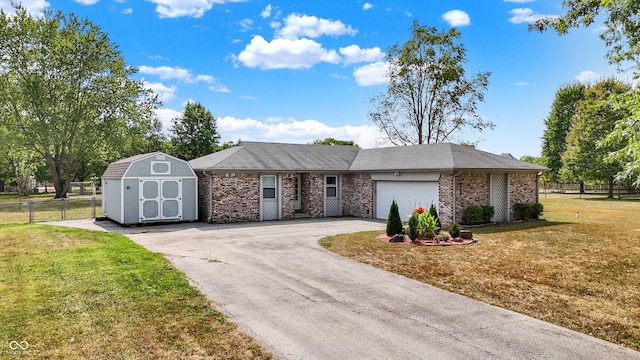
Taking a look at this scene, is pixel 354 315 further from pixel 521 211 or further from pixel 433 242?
pixel 521 211

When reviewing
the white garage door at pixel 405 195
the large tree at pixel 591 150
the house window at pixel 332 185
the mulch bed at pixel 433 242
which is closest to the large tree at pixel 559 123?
the large tree at pixel 591 150

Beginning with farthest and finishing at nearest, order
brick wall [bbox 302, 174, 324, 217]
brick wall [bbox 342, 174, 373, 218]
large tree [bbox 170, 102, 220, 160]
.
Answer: large tree [bbox 170, 102, 220, 160], brick wall [bbox 302, 174, 324, 217], brick wall [bbox 342, 174, 373, 218]

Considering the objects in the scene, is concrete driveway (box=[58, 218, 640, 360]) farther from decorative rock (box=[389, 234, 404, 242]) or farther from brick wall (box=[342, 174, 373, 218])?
brick wall (box=[342, 174, 373, 218])

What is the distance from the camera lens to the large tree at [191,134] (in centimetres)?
5016

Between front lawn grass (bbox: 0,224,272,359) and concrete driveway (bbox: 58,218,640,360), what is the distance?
473 mm

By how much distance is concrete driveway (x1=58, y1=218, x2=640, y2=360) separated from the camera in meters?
5.07

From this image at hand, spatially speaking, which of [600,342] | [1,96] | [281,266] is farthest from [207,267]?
[1,96]

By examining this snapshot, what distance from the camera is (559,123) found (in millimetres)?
50344

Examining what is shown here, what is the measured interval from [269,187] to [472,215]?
947 cm

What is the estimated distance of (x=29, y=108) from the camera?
99.8 feet

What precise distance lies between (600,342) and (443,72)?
→ 110ft

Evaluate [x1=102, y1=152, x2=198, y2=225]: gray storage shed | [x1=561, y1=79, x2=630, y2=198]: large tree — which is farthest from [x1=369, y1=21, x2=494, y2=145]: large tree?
[x1=102, y1=152, x2=198, y2=225]: gray storage shed

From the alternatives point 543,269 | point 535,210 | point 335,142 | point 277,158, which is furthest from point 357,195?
point 335,142

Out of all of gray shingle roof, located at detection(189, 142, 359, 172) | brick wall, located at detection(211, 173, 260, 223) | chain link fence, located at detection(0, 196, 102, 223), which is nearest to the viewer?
brick wall, located at detection(211, 173, 260, 223)
